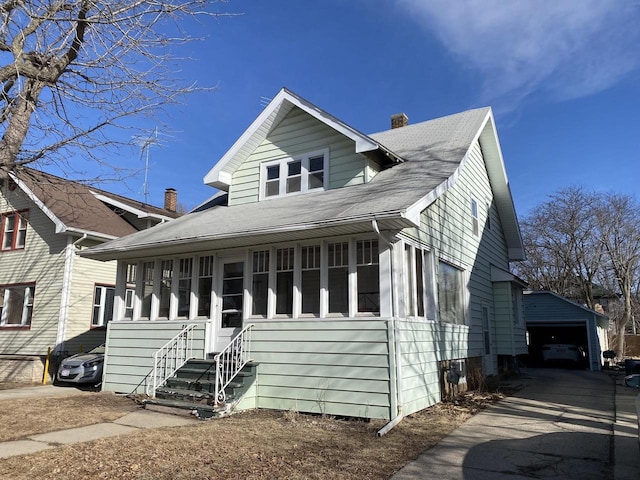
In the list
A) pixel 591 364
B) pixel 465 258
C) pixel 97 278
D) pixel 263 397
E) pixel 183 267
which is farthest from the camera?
pixel 591 364

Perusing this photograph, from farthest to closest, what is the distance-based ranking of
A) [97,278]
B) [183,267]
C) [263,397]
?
[97,278]
[183,267]
[263,397]

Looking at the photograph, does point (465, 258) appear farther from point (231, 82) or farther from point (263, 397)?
point (231, 82)

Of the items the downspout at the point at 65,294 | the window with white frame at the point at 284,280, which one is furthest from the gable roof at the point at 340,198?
the downspout at the point at 65,294

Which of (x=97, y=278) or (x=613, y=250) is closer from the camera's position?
(x=97, y=278)

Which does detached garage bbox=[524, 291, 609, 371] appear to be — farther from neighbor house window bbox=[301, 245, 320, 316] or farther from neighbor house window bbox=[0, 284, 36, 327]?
neighbor house window bbox=[0, 284, 36, 327]

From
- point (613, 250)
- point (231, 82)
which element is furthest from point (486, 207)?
point (613, 250)

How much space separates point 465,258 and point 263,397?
6463mm

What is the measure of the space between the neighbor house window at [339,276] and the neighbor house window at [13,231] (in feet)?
44.8

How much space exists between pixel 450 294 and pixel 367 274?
347 centimetres

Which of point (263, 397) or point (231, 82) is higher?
point (231, 82)

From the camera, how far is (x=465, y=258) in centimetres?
1245

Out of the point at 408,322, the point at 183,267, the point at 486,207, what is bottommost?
the point at 408,322

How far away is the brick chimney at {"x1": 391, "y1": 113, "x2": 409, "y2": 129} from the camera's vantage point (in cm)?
1589

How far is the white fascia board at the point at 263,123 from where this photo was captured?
10.0 meters
